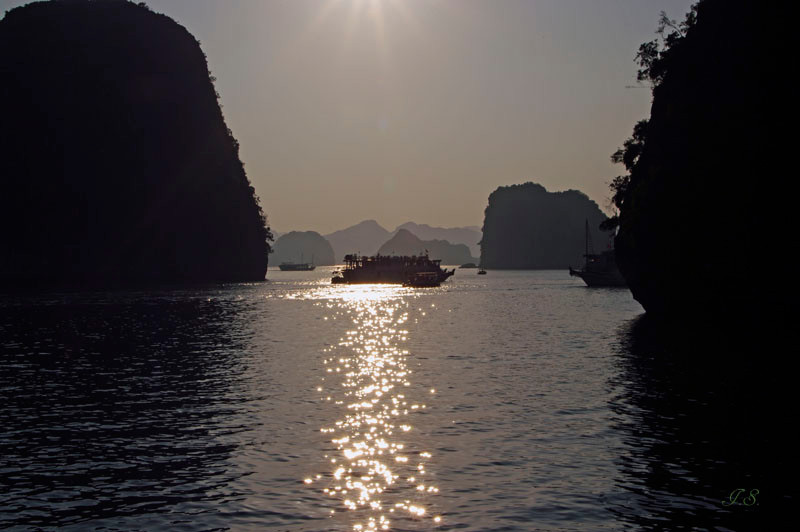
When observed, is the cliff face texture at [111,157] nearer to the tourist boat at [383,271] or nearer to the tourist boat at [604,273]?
the tourist boat at [383,271]

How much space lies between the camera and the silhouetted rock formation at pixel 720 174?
3866 centimetres

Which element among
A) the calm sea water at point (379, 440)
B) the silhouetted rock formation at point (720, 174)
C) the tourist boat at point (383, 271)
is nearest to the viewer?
the calm sea water at point (379, 440)

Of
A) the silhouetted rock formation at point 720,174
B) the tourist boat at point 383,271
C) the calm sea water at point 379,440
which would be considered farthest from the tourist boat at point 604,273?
the calm sea water at point 379,440

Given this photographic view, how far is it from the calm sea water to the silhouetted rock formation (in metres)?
7.59

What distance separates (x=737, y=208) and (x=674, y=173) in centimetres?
932

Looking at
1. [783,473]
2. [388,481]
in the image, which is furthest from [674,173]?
[388,481]

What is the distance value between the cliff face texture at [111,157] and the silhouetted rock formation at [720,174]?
381 ft

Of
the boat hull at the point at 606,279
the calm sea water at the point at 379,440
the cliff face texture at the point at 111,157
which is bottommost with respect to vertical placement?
the calm sea water at the point at 379,440

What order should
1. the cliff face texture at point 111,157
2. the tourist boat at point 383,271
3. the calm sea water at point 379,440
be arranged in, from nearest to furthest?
the calm sea water at point 379,440 < the cliff face texture at point 111,157 < the tourist boat at point 383,271

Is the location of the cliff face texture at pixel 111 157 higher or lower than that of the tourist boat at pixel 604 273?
higher
